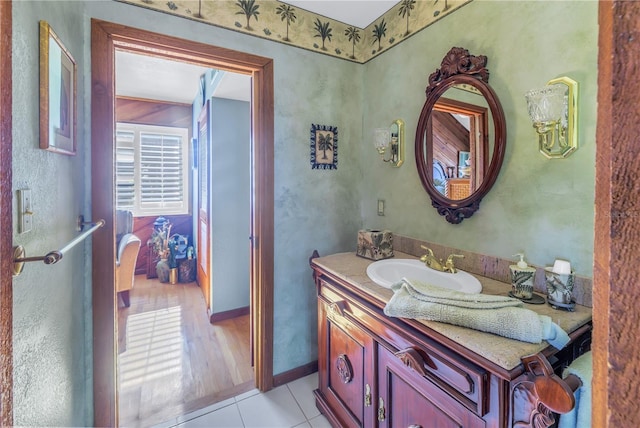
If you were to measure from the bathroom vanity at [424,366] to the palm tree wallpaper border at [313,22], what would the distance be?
148 centimetres

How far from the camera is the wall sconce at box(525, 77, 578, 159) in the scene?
42.1 inches

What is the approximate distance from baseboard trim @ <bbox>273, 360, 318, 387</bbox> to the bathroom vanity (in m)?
0.39

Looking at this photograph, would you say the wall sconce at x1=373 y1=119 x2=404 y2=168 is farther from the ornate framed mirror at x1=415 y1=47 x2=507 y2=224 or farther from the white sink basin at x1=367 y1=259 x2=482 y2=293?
the white sink basin at x1=367 y1=259 x2=482 y2=293

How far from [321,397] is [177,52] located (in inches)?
85.8

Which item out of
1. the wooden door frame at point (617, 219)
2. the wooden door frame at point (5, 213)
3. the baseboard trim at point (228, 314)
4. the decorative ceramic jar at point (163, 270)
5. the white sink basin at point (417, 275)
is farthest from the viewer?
the decorative ceramic jar at point (163, 270)

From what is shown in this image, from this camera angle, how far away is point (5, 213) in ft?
1.72

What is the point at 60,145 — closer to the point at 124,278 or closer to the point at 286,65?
the point at 286,65

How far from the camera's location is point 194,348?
2.43 metres

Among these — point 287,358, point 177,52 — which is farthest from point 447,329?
point 177,52

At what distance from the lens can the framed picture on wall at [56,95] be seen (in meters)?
0.93

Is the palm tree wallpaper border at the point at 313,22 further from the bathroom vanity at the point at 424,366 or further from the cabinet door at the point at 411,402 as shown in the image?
the cabinet door at the point at 411,402

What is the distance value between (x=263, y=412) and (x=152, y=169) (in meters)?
3.89

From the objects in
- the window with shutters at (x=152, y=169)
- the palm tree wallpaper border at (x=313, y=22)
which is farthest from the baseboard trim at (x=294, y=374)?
the window with shutters at (x=152, y=169)

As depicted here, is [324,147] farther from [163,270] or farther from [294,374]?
[163,270]
